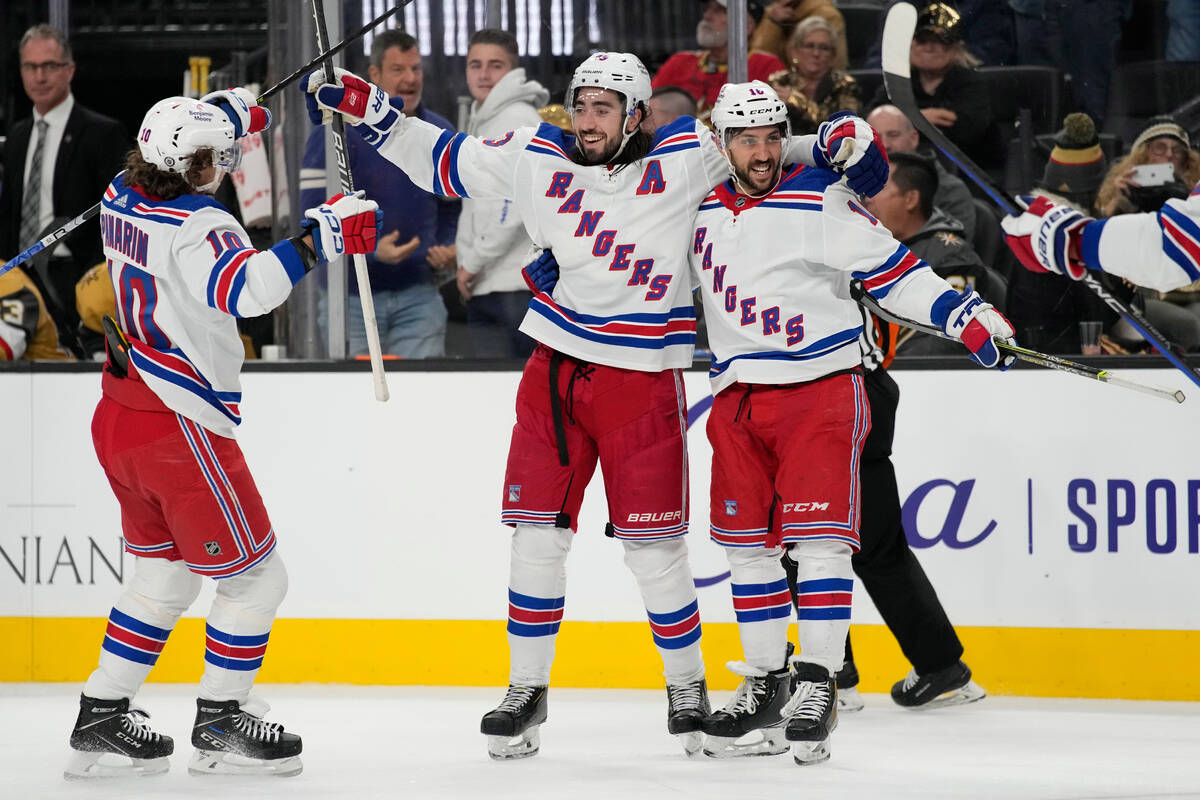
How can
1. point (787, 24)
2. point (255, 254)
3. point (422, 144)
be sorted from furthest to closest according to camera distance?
point (787, 24) → point (422, 144) → point (255, 254)

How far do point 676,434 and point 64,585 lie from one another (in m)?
2.12

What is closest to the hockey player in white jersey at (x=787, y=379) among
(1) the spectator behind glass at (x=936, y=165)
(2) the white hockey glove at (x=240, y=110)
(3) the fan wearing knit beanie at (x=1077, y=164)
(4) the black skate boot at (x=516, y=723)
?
(4) the black skate boot at (x=516, y=723)

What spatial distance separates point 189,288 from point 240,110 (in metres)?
0.46

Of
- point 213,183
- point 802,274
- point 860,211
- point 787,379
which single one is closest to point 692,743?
point 787,379

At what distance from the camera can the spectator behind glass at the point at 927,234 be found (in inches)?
174

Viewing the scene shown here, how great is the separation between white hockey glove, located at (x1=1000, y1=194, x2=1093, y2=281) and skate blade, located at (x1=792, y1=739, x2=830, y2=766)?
112cm

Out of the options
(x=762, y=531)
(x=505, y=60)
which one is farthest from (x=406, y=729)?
(x=505, y=60)

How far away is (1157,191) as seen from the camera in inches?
172

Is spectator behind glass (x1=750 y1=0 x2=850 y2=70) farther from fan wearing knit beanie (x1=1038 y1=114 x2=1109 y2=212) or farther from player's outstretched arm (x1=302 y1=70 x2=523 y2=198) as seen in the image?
player's outstretched arm (x1=302 y1=70 x2=523 y2=198)

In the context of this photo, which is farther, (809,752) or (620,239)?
(620,239)

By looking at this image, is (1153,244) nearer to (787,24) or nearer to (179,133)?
(179,133)

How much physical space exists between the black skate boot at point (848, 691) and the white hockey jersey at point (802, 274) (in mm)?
1021

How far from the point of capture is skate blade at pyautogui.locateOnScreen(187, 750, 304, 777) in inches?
131

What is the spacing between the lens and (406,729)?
3.85m
